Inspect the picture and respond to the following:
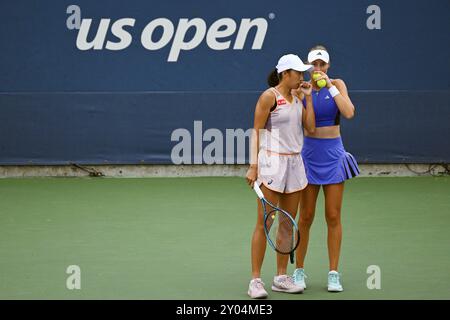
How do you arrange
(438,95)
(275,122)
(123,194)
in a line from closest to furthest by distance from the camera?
(275,122)
(123,194)
(438,95)

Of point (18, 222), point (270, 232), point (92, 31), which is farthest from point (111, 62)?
point (270, 232)

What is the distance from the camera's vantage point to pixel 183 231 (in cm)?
1016

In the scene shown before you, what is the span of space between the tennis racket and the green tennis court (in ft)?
1.18

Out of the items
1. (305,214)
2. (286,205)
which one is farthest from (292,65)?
(305,214)

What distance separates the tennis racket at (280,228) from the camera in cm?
712

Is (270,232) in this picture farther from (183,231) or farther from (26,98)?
(26,98)

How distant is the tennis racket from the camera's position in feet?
23.4

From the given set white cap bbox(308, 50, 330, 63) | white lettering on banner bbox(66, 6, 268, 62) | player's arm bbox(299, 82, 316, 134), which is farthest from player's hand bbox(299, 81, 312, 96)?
white lettering on banner bbox(66, 6, 268, 62)

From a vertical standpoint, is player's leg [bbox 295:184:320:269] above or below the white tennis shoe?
above

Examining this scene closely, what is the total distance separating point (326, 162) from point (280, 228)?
0.64m

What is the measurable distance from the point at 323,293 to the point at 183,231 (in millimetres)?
3067

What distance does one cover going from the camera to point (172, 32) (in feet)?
48.5

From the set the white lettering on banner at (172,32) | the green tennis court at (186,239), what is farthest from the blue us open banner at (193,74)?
the green tennis court at (186,239)

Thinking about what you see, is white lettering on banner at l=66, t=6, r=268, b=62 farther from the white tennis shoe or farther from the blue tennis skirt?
the white tennis shoe
